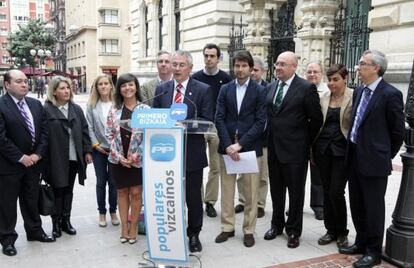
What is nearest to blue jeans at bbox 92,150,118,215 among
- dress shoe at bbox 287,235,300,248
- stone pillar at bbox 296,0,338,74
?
dress shoe at bbox 287,235,300,248

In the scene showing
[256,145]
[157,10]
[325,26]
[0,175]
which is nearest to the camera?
[0,175]

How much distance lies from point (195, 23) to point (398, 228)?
1664cm

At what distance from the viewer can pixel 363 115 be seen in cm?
428

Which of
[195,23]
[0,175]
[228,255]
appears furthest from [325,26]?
[0,175]

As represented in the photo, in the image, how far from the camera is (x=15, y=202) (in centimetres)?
482

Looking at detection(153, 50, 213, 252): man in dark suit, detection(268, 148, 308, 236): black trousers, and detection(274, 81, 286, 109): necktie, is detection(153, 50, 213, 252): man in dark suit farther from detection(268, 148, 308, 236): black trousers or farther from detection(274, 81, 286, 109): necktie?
detection(268, 148, 308, 236): black trousers

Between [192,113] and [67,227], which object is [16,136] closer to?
[67,227]

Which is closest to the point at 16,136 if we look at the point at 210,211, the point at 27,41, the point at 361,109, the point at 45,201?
the point at 45,201

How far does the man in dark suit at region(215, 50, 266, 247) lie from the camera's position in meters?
4.82

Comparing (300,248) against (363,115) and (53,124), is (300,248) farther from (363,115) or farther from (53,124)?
(53,124)

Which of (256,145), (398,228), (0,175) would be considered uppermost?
(256,145)

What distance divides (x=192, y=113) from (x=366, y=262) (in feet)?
7.81

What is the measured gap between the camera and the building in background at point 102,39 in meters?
50.1

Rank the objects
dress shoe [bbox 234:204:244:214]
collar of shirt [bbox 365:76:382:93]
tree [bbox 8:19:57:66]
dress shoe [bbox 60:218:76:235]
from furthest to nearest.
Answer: tree [bbox 8:19:57:66]
dress shoe [bbox 234:204:244:214]
dress shoe [bbox 60:218:76:235]
collar of shirt [bbox 365:76:382:93]
